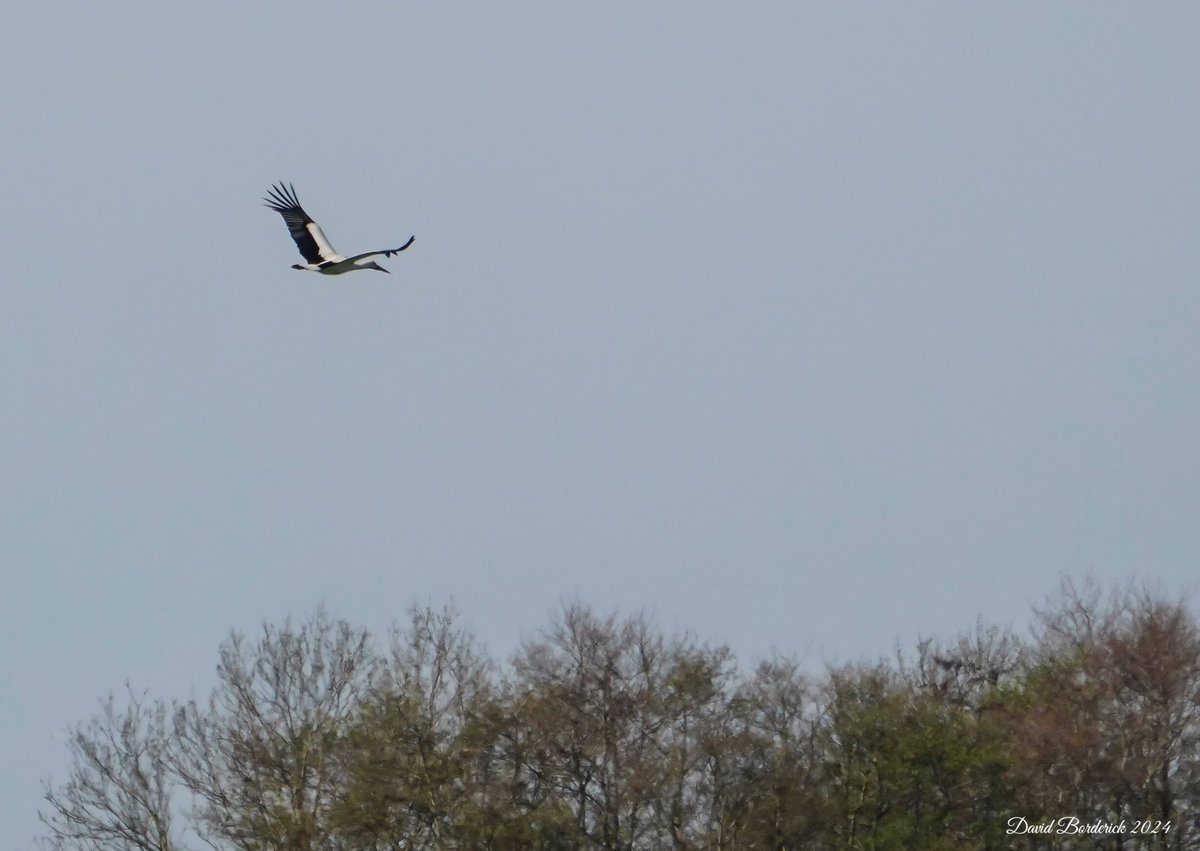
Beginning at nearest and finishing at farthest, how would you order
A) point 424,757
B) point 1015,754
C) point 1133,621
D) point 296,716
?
point 424,757 < point 1015,754 < point 296,716 < point 1133,621

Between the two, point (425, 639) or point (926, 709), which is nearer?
point (926, 709)

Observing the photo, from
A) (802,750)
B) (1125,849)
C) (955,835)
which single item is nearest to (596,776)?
(802,750)

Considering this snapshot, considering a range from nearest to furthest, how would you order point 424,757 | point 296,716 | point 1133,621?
point 424,757 < point 296,716 < point 1133,621

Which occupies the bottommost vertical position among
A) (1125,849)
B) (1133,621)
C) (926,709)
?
(1125,849)

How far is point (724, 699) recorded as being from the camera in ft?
149

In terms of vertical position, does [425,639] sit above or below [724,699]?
above

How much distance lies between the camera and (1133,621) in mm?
52844

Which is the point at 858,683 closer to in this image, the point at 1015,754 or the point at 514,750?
the point at 1015,754

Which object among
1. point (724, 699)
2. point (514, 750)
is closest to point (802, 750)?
point (724, 699)

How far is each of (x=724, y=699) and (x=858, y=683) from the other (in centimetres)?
343

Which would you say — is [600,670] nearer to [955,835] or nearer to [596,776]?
[596,776]

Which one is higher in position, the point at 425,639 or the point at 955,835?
the point at 425,639

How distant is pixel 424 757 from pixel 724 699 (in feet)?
21.7

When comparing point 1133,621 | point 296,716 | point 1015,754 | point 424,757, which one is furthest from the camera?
point 1133,621
